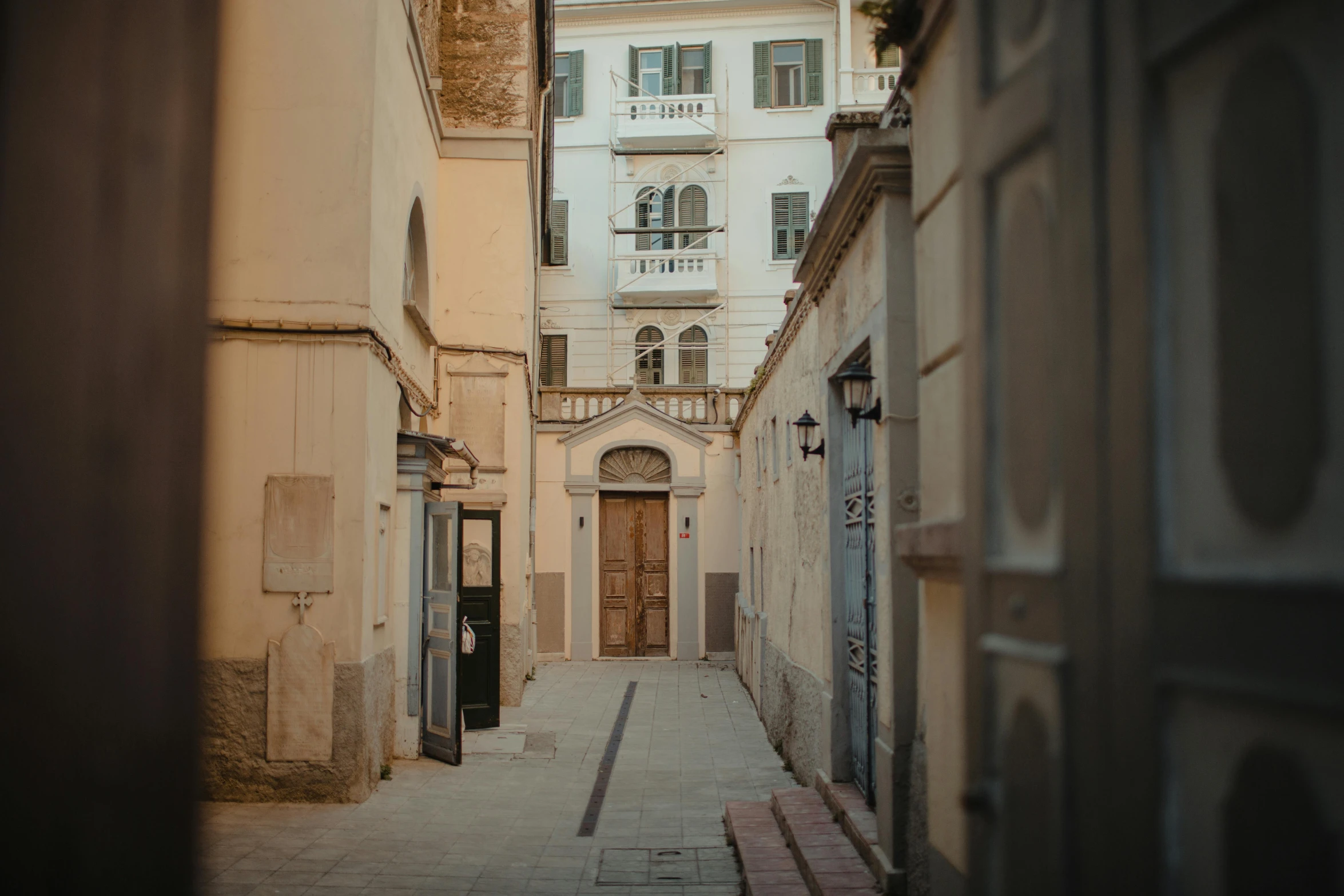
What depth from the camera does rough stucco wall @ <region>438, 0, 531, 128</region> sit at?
15.3 m

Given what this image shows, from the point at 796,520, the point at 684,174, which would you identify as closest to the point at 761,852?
the point at 796,520

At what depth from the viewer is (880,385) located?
19.6ft

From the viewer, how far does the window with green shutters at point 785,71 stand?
25.6 m

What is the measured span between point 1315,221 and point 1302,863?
0.91m

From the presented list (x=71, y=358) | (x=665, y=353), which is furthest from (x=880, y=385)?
(x=665, y=353)

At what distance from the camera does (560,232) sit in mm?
25844

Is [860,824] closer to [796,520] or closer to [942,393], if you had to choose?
[942,393]

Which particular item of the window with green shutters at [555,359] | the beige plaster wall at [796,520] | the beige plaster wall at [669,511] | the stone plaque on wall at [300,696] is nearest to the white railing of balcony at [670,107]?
the window with green shutters at [555,359]

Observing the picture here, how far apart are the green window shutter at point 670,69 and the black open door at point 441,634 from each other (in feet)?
56.7

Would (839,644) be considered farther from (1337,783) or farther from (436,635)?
(1337,783)

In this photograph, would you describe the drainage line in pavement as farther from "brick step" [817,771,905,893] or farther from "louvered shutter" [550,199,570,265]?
"louvered shutter" [550,199,570,265]

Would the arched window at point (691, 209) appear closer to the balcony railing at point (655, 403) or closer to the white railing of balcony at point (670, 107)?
the white railing of balcony at point (670, 107)

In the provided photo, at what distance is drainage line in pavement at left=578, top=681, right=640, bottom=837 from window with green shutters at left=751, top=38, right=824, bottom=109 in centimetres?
1527

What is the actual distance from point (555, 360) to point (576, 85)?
6.52 m
